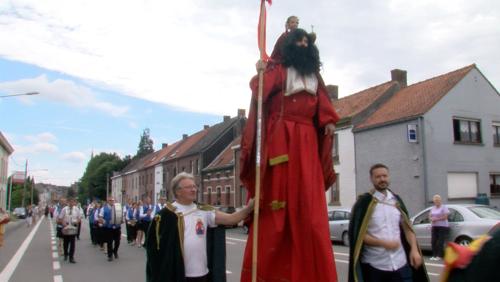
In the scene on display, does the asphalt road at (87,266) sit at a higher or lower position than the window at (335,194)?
lower

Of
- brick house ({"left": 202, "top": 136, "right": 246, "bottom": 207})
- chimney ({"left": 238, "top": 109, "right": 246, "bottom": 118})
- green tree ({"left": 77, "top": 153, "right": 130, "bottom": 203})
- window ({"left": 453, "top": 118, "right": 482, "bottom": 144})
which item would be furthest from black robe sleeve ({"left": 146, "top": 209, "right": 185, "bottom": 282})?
green tree ({"left": 77, "top": 153, "right": 130, "bottom": 203})

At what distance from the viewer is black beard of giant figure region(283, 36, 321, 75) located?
4.29 metres

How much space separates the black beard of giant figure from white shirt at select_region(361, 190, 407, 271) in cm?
144

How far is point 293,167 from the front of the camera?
4.05 m

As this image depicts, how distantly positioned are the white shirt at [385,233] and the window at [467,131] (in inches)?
920

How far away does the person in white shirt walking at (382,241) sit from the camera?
Answer: 4621 mm

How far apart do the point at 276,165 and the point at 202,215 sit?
3.12 ft

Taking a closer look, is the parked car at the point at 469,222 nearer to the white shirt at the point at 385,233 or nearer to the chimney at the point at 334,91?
the white shirt at the point at 385,233

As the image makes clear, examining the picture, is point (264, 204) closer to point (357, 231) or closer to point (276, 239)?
point (276, 239)

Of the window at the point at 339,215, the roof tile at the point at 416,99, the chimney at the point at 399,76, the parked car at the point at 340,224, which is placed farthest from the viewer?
the chimney at the point at 399,76

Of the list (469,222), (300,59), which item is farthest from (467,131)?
(300,59)

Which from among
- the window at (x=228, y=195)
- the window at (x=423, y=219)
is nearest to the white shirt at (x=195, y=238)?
the window at (x=423, y=219)

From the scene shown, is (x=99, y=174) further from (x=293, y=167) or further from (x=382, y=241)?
(x=293, y=167)

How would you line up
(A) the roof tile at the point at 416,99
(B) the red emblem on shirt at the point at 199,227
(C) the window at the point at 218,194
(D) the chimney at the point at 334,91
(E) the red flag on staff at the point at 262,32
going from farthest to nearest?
(C) the window at the point at 218,194
(D) the chimney at the point at 334,91
(A) the roof tile at the point at 416,99
(B) the red emblem on shirt at the point at 199,227
(E) the red flag on staff at the point at 262,32
